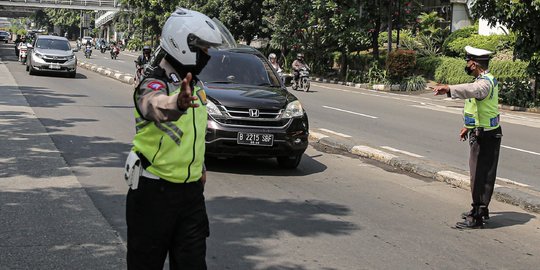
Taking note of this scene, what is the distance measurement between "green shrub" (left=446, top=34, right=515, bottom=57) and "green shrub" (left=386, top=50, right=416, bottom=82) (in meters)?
2.68

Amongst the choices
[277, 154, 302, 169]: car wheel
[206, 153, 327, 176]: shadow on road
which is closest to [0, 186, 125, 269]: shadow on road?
[206, 153, 327, 176]: shadow on road

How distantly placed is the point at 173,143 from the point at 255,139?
4.91m

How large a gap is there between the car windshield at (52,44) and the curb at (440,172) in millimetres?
16778

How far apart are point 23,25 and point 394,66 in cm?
16682

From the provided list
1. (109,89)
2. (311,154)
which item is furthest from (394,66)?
(311,154)

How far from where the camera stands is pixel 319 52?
119 feet

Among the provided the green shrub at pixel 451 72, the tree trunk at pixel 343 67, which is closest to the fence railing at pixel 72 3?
the tree trunk at pixel 343 67

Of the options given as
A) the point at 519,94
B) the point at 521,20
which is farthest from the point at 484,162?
the point at 519,94

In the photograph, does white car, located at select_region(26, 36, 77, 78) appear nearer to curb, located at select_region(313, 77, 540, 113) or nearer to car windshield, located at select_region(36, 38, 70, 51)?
car windshield, located at select_region(36, 38, 70, 51)

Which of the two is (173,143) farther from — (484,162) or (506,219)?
(506,219)

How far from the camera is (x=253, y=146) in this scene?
25.6 ft

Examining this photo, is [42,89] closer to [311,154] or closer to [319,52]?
[311,154]

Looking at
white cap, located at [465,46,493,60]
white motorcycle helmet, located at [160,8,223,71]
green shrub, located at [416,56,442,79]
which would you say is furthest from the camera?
green shrub, located at [416,56,442,79]

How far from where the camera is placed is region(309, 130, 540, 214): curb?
702cm
